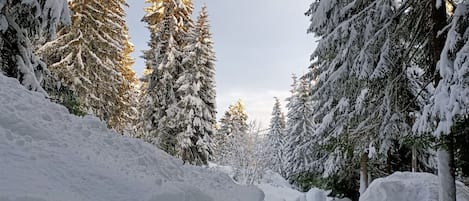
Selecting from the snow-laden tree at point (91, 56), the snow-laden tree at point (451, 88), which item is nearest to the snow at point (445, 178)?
the snow-laden tree at point (451, 88)

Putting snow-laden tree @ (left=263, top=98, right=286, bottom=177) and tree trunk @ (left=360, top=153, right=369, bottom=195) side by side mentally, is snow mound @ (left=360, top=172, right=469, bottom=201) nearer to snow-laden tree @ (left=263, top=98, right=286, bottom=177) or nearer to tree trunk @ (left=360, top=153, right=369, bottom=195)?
tree trunk @ (left=360, top=153, right=369, bottom=195)

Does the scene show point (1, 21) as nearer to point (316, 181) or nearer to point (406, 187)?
point (406, 187)

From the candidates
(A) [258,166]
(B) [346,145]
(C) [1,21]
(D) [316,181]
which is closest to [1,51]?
(C) [1,21]

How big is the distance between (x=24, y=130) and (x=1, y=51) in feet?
10.5

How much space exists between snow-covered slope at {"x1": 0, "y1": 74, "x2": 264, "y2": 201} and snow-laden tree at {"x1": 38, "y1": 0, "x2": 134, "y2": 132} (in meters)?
8.47

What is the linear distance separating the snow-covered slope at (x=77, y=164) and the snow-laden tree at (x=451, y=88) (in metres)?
2.90

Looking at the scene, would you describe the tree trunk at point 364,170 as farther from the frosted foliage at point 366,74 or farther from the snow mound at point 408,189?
the snow mound at point 408,189

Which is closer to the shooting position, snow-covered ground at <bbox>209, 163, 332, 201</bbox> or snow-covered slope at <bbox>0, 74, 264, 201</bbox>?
snow-covered slope at <bbox>0, 74, 264, 201</bbox>

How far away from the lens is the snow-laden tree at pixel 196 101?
17.5 metres

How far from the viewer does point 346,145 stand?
9.52 meters

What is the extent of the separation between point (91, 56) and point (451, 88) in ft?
42.2

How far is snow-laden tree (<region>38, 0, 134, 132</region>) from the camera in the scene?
1389 centimetres

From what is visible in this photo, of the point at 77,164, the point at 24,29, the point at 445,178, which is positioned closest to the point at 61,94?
the point at 24,29

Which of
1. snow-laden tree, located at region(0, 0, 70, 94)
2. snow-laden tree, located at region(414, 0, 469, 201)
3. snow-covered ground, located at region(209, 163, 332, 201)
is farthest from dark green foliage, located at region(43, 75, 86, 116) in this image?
snow-covered ground, located at region(209, 163, 332, 201)
